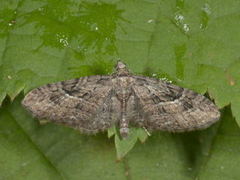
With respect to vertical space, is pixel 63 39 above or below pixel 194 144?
above

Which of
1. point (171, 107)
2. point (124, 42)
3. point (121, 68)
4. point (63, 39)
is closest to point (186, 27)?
point (124, 42)

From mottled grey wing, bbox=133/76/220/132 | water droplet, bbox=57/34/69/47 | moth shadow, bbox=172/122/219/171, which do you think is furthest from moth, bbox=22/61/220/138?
moth shadow, bbox=172/122/219/171

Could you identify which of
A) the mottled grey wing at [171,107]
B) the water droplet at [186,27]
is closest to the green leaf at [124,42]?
the water droplet at [186,27]

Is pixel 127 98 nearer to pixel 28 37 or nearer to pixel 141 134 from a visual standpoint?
pixel 141 134

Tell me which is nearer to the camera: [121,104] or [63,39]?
[63,39]

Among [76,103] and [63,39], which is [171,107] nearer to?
[76,103]

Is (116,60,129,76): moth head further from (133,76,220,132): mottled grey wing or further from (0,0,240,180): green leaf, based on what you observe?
(133,76,220,132): mottled grey wing

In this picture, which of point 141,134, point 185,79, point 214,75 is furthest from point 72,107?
point 214,75
